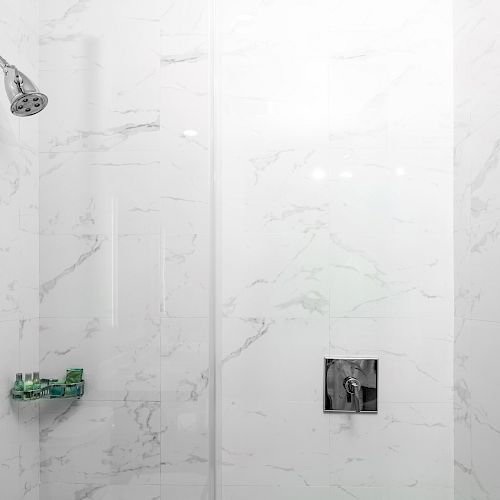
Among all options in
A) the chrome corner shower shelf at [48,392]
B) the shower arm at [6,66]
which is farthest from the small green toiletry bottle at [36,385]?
the shower arm at [6,66]

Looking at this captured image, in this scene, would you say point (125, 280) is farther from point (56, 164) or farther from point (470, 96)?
point (470, 96)

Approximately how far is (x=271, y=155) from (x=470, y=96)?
0.55 meters

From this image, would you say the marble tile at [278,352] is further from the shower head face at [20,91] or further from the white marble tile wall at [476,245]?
the shower head face at [20,91]

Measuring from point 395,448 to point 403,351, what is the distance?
0.87 feet

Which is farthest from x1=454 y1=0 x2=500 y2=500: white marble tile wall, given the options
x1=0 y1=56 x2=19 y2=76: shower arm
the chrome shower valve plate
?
x1=0 y1=56 x2=19 y2=76: shower arm

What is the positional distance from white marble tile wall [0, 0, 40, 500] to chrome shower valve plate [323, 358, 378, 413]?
746mm

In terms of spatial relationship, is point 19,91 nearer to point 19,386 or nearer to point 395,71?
point 19,386

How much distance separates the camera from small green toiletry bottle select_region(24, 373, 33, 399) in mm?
1003

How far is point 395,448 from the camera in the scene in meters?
1.36

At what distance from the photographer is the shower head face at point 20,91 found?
A: 967 millimetres

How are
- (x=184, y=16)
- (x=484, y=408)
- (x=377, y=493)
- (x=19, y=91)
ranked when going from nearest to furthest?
(x=19, y=91)
(x=184, y=16)
(x=484, y=408)
(x=377, y=493)

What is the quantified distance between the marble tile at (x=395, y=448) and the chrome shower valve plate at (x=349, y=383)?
0.03 meters

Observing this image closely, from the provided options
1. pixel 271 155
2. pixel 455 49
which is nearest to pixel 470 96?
pixel 455 49

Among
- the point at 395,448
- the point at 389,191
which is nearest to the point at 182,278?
the point at 389,191
